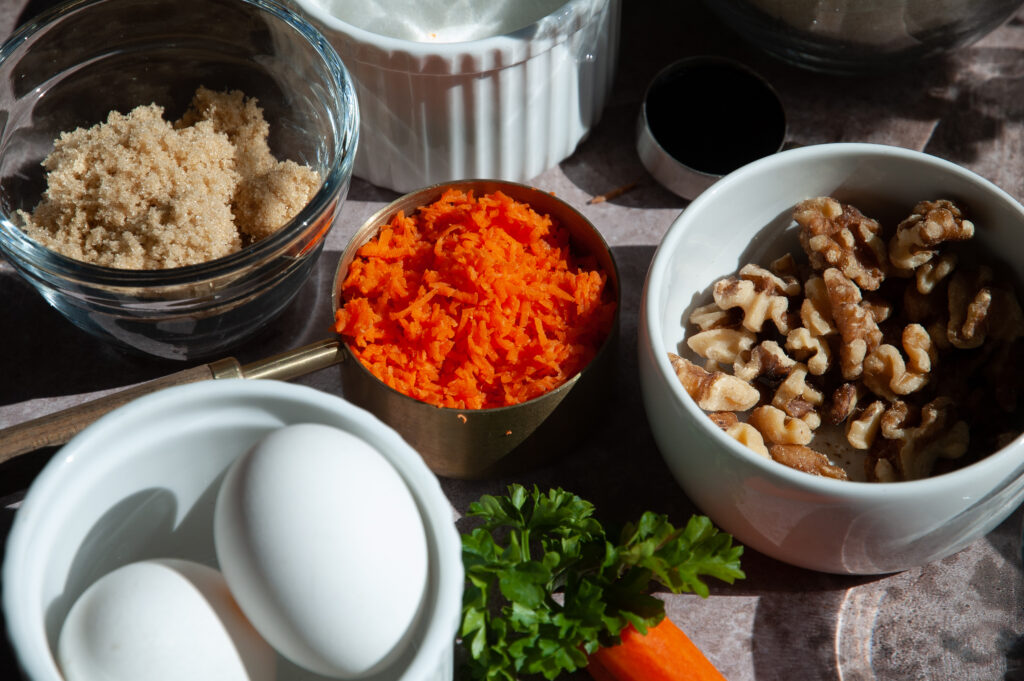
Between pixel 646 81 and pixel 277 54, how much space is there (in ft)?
1.85

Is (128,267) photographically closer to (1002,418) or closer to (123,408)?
(123,408)

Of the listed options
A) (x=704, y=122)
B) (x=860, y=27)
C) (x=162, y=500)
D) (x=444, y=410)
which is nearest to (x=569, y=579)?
(x=444, y=410)

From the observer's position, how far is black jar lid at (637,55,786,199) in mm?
1370

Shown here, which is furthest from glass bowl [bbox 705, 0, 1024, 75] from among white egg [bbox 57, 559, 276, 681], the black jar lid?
white egg [bbox 57, 559, 276, 681]

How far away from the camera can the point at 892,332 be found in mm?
1146

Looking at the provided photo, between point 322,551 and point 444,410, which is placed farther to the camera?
point 444,410

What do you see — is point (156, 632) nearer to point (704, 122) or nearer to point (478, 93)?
point (478, 93)

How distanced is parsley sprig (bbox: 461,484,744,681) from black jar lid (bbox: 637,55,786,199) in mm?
553

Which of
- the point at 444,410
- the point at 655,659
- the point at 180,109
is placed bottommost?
the point at 655,659

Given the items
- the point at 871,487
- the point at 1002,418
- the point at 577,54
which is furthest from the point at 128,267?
the point at 1002,418

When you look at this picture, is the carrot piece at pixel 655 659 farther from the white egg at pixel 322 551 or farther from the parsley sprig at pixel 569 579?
the white egg at pixel 322 551

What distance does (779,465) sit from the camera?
0.94 meters

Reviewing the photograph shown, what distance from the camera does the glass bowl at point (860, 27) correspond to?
4.22 ft

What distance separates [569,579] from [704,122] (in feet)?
2.34
